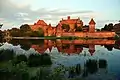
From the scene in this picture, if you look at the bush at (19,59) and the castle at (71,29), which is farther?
the castle at (71,29)

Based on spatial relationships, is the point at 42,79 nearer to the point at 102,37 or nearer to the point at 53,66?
the point at 53,66

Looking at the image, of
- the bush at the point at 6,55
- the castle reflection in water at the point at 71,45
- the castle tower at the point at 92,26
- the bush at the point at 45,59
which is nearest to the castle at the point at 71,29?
the castle tower at the point at 92,26

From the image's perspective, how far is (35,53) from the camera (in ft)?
16.1

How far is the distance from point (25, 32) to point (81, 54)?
1093mm

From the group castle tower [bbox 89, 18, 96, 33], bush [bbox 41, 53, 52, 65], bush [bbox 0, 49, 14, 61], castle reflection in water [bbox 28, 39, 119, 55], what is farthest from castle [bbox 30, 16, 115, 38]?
bush [bbox 0, 49, 14, 61]

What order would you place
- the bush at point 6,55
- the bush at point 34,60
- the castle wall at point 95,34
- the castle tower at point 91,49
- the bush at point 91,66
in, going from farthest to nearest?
the castle tower at point 91,49
the castle wall at point 95,34
the bush at point 6,55
the bush at point 34,60
the bush at point 91,66

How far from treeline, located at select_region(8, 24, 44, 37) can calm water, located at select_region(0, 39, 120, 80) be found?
0.11m

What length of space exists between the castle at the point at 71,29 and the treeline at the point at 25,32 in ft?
0.21

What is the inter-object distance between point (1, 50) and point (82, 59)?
1247 millimetres

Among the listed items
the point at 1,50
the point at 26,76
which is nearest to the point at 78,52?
the point at 1,50

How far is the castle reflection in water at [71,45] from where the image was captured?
502 centimetres

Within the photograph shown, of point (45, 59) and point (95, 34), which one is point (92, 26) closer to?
point (95, 34)

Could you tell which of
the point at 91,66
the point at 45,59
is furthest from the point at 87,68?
the point at 45,59

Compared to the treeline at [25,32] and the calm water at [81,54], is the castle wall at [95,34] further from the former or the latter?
the treeline at [25,32]
